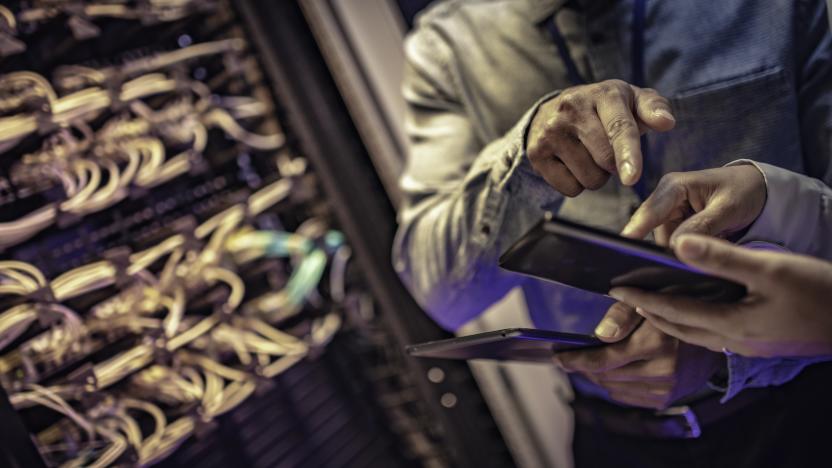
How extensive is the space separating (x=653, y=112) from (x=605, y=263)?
0.17 m

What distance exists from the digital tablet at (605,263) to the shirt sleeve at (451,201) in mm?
231

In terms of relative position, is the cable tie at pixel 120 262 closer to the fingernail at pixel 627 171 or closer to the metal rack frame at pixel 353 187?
the metal rack frame at pixel 353 187

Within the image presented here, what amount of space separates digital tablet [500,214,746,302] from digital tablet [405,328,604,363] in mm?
66

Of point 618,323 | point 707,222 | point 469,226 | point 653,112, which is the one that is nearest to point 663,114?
point 653,112

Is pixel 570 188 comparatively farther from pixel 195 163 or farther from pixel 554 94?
pixel 195 163

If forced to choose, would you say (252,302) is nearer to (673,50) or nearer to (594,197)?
(594,197)

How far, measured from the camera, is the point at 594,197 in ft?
3.10

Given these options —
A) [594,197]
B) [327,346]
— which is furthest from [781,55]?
[327,346]

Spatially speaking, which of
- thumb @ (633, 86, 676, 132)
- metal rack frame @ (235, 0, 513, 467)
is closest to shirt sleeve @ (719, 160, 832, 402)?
thumb @ (633, 86, 676, 132)

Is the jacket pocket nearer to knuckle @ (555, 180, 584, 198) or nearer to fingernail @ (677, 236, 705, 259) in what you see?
knuckle @ (555, 180, 584, 198)

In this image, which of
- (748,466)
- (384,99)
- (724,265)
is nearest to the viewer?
(724,265)

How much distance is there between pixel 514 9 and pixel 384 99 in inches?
28.0

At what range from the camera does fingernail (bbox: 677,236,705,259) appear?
49 cm

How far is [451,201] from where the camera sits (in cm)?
101
